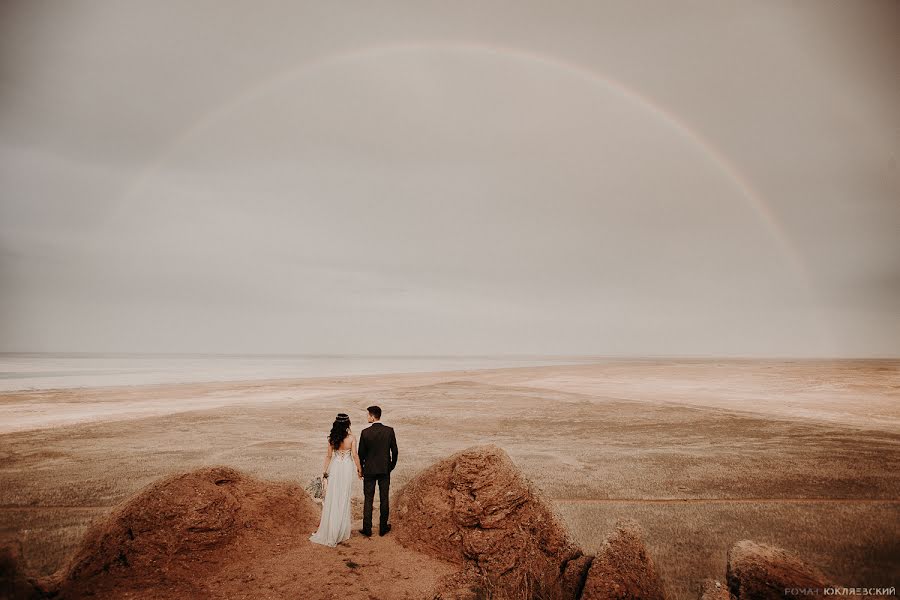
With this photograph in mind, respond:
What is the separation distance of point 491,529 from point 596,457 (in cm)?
1040

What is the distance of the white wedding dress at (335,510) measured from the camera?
757 centimetres

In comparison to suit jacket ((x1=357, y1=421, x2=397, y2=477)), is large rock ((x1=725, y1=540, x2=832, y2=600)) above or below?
below

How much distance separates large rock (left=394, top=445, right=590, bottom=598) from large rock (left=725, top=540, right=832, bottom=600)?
193 centimetres

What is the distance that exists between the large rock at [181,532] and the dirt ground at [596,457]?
0.99 metres

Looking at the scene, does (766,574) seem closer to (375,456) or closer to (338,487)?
(375,456)

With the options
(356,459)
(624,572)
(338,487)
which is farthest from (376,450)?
(624,572)

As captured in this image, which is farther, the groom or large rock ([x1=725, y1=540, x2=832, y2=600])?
the groom

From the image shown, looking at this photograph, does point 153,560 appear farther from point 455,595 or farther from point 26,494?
point 26,494

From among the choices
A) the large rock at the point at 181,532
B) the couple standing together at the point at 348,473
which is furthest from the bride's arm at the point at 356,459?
the large rock at the point at 181,532

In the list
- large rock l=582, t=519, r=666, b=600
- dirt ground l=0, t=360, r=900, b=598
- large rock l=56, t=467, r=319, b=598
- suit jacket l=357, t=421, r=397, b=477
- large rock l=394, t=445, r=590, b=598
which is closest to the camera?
large rock l=582, t=519, r=666, b=600

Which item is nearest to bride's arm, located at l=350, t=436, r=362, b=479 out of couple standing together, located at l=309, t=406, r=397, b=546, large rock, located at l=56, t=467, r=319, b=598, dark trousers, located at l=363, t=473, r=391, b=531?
couple standing together, located at l=309, t=406, r=397, b=546

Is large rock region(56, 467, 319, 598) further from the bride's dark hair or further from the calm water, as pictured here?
the calm water

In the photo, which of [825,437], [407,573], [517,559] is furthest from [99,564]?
[825,437]

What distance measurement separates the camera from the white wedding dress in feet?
24.8
